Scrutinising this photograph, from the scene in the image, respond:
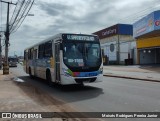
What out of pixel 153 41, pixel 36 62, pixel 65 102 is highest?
pixel 153 41

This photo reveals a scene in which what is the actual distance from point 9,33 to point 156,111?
2580cm

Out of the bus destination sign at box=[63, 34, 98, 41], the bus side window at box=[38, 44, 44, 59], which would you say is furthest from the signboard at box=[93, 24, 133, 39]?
the bus destination sign at box=[63, 34, 98, 41]

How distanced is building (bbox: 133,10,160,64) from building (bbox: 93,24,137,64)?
12.4 feet

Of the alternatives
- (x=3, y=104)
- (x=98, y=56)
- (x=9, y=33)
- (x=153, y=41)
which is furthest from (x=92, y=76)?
(x=153, y=41)

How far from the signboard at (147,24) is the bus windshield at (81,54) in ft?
85.9

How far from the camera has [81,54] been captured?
1514cm

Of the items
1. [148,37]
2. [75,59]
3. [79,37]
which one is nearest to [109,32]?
[148,37]

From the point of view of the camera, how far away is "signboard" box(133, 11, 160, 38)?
131 feet

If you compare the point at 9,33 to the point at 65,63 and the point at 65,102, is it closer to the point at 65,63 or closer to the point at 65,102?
the point at 65,63

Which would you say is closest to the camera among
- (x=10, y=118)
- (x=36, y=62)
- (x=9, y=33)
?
(x=10, y=118)

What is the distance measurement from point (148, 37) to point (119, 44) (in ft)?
57.3

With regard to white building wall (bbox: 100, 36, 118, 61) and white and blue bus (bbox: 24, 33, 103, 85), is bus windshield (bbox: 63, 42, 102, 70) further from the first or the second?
white building wall (bbox: 100, 36, 118, 61)

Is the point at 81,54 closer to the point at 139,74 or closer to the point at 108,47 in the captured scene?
the point at 139,74

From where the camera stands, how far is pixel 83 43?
50.5 ft
